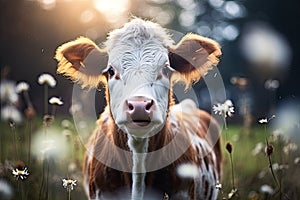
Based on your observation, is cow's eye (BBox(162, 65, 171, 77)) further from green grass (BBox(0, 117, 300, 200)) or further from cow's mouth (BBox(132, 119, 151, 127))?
green grass (BBox(0, 117, 300, 200))

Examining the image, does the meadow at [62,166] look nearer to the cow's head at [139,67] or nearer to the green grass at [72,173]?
the green grass at [72,173]

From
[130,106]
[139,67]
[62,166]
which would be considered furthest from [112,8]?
[130,106]

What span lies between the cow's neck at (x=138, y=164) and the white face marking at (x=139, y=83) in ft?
0.30

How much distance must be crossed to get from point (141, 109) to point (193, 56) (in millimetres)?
888

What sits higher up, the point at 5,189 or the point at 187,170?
the point at 5,189

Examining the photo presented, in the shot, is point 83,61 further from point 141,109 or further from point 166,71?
point 141,109

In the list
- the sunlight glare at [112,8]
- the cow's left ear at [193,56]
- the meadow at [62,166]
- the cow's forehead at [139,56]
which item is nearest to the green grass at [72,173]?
the meadow at [62,166]

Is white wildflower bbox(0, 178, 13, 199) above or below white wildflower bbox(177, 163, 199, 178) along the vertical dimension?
above

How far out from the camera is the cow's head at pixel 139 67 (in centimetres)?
337

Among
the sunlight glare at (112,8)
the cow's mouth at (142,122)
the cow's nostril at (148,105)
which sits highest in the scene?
the sunlight glare at (112,8)

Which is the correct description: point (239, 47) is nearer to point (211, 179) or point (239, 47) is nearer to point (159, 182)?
point (211, 179)

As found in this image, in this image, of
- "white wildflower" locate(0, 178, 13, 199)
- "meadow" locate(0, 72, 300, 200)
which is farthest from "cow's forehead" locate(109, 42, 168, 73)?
"white wildflower" locate(0, 178, 13, 199)

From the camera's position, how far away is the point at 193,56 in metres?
4.02

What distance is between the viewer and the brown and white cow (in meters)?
3.48
